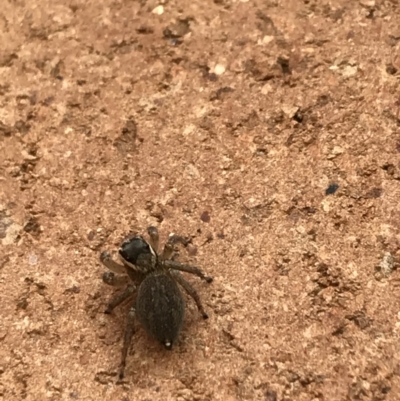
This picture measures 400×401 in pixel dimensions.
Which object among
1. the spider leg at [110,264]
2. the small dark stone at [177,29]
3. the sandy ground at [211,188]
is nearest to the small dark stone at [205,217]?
the sandy ground at [211,188]

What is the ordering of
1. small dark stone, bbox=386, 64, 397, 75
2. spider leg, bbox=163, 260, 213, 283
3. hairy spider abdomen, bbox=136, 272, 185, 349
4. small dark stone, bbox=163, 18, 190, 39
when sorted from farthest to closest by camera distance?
small dark stone, bbox=163, 18, 190, 39
small dark stone, bbox=386, 64, 397, 75
spider leg, bbox=163, 260, 213, 283
hairy spider abdomen, bbox=136, 272, 185, 349

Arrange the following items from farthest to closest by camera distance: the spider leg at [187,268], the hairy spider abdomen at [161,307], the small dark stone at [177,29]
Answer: the small dark stone at [177,29] < the spider leg at [187,268] < the hairy spider abdomen at [161,307]

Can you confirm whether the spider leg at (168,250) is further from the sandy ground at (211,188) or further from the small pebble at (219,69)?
the small pebble at (219,69)

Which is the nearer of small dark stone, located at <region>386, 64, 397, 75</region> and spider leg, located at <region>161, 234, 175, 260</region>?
spider leg, located at <region>161, 234, 175, 260</region>

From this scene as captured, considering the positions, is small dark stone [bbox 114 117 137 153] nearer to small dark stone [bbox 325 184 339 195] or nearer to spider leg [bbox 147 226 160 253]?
spider leg [bbox 147 226 160 253]

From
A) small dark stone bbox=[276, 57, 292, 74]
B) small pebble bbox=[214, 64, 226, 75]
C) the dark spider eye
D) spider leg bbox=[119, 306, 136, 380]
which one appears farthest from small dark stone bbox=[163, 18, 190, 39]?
spider leg bbox=[119, 306, 136, 380]

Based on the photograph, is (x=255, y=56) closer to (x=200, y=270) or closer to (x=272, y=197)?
(x=272, y=197)

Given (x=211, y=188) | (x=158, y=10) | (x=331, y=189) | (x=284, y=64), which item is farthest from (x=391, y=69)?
(x=158, y=10)
